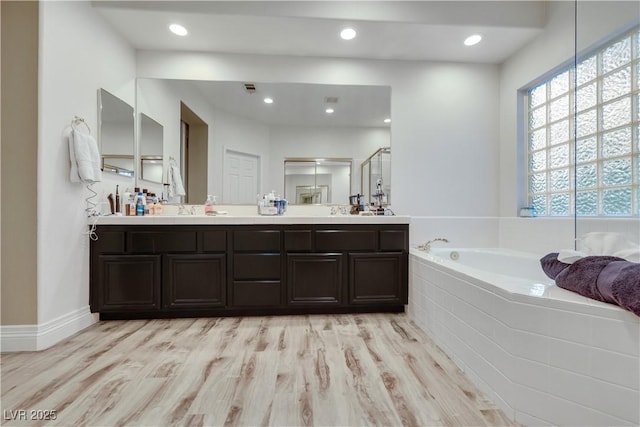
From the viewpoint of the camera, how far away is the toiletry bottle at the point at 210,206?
2.46 metres

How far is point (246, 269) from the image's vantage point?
210 centimetres

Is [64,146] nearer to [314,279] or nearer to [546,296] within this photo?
[314,279]

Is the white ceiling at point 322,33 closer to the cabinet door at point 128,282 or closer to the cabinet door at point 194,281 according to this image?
the cabinet door at point 194,281

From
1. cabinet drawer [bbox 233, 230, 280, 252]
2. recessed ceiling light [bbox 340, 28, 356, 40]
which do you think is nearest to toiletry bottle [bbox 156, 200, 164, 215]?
cabinet drawer [bbox 233, 230, 280, 252]

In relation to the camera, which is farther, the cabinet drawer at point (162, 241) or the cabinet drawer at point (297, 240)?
the cabinet drawer at point (297, 240)

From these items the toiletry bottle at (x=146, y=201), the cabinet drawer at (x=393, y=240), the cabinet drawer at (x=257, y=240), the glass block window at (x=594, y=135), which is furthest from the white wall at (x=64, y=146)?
the glass block window at (x=594, y=135)

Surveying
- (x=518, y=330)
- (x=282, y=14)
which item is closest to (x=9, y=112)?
(x=282, y=14)

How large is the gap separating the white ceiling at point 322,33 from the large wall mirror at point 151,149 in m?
0.58

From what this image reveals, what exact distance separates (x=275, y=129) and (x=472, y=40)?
1908mm

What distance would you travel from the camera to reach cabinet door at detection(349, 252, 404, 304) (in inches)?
85.5

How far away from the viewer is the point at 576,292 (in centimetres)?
112

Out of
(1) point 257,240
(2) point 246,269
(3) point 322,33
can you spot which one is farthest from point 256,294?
(3) point 322,33

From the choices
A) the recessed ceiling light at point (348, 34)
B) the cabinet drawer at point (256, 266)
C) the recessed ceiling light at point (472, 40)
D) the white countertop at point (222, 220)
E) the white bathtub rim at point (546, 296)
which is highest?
the recessed ceiling light at point (472, 40)

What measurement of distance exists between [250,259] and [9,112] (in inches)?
68.2
